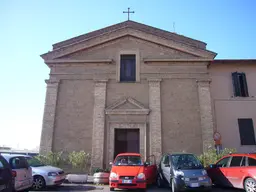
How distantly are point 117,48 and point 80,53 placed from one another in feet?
8.65

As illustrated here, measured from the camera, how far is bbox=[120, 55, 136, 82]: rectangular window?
1422 centimetres

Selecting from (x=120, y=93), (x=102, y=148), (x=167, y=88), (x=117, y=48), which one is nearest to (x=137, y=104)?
(x=120, y=93)

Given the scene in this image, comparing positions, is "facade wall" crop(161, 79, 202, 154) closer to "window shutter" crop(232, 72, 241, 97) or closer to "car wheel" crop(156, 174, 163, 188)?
"car wheel" crop(156, 174, 163, 188)

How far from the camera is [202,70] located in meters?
14.0

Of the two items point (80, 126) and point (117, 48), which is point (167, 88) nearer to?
point (117, 48)

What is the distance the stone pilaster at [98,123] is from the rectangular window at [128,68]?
141 cm

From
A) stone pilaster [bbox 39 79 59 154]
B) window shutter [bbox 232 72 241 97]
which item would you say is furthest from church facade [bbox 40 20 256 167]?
window shutter [bbox 232 72 241 97]

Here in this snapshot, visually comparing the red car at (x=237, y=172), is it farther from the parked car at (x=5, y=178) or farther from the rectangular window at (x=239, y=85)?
the parked car at (x=5, y=178)

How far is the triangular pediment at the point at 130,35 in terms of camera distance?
14.2m

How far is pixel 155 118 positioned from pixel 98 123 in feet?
11.7

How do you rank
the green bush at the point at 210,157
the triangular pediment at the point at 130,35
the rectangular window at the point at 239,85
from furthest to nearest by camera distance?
the rectangular window at the point at 239,85
the triangular pediment at the point at 130,35
the green bush at the point at 210,157

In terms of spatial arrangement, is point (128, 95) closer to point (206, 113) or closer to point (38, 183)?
point (206, 113)

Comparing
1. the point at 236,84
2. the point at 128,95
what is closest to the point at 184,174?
the point at 128,95

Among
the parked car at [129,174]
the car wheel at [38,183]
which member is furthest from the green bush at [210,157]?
the car wheel at [38,183]
